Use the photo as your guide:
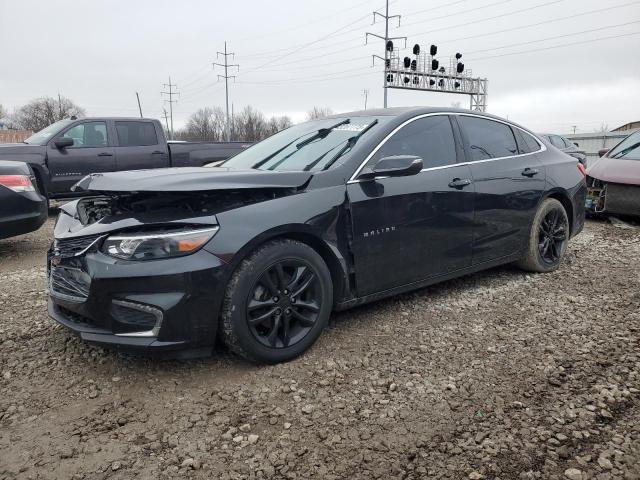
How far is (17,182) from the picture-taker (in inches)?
220

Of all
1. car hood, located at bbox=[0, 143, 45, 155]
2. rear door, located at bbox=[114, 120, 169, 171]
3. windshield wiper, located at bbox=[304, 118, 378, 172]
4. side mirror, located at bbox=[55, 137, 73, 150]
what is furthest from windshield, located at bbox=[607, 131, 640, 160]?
car hood, located at bbox=[0, 143, 45, 155]

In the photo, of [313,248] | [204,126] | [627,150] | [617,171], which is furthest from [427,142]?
[204,126]

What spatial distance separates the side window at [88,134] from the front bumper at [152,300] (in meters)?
7.47

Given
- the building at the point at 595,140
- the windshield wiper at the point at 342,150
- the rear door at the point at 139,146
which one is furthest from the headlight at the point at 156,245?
the building at the point at 595,140

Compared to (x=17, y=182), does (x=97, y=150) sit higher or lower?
higher

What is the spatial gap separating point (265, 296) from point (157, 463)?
1.08m

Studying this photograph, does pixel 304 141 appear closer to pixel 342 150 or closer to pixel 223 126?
pixel 342 150

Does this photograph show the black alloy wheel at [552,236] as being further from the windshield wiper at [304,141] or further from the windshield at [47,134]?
the windshield at [47,134]

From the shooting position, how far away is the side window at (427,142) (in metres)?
3.69

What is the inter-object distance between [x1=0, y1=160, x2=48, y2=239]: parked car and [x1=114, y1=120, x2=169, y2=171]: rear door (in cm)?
395

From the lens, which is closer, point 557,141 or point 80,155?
point 80,155

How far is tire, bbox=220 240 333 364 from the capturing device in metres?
2.86

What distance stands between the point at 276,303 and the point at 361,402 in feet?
2.46

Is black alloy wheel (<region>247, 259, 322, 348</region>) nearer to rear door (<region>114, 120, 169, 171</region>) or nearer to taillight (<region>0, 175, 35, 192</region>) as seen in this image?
taillight (<region>0, 175, 35, 192</region>)
